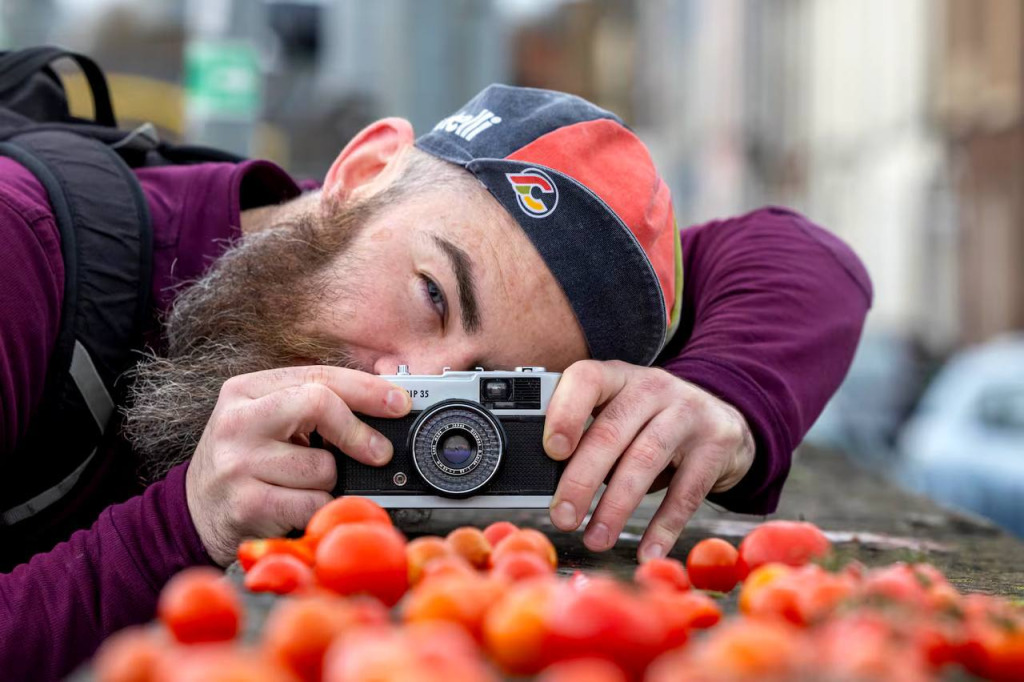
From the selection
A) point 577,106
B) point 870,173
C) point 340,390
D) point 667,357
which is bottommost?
point 870,173

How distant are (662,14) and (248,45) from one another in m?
46.9

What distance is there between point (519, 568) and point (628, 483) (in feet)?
2.63

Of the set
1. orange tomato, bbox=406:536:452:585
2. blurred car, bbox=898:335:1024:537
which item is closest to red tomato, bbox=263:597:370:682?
orange tomato, bbox=406:536:452:585

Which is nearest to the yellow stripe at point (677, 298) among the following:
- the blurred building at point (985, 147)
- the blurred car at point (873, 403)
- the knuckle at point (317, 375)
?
the knuckle at point (317, 375)

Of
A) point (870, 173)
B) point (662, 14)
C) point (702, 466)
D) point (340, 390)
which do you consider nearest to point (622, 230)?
point (702, 466)

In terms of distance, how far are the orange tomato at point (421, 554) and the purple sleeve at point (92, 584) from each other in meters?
0.66

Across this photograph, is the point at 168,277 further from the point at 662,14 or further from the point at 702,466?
the point at 662,14

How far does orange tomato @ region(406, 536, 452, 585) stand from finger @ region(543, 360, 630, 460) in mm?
622

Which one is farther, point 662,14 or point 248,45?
point 662,14

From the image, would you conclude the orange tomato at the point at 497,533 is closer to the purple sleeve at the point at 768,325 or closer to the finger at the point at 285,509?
the finger at the point at 285,509

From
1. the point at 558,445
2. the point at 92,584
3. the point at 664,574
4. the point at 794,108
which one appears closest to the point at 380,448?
the point at 558,445

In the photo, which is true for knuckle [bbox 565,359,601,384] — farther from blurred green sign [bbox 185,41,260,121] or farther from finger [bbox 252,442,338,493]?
blurred green sign [bbox 185,41,260,121]

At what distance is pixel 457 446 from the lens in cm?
242

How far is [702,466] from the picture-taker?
2514 mm
